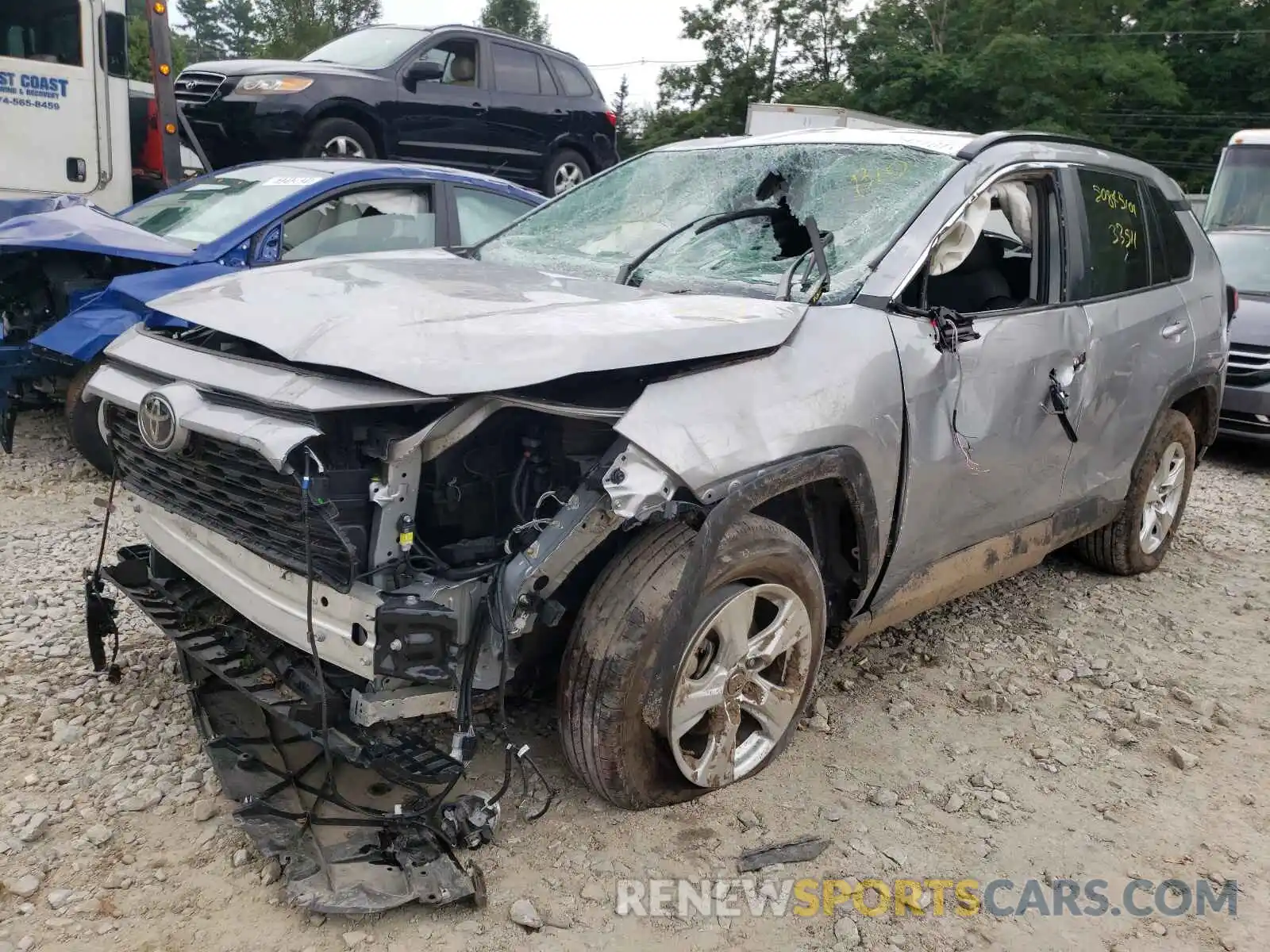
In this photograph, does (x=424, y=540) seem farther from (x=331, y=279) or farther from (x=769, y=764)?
(x=769, y=764)

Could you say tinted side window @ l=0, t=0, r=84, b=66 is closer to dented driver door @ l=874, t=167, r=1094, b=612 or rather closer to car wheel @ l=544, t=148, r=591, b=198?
car wheel @ l=544, t=148, r=591, b=198

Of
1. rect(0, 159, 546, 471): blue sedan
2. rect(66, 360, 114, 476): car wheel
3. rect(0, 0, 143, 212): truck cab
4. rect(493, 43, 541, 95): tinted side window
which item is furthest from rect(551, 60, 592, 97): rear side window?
rect(66, 360, 114, 476): car wheel

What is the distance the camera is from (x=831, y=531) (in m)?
3.05

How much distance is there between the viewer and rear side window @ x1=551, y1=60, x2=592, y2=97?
10.9 metres

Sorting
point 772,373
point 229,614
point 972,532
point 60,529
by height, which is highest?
point 772,373

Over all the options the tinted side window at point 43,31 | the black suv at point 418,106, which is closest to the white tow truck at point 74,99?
the tinted side window at point 43,31

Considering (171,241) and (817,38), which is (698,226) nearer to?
(171,241)

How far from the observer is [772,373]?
2648 mm

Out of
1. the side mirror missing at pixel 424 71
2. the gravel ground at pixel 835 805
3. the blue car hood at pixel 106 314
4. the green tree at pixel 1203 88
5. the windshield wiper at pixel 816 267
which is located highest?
the green tree at pixel 1203 88

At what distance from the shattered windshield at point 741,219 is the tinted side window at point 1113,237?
0.88 m

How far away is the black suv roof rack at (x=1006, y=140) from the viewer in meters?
3.42

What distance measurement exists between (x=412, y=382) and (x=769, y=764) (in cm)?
159

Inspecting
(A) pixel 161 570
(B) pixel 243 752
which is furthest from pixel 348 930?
(A) pixel 161 570

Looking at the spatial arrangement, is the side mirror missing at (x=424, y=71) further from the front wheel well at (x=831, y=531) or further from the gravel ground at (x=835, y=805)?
the front wheel well at (x=831, y=531)
